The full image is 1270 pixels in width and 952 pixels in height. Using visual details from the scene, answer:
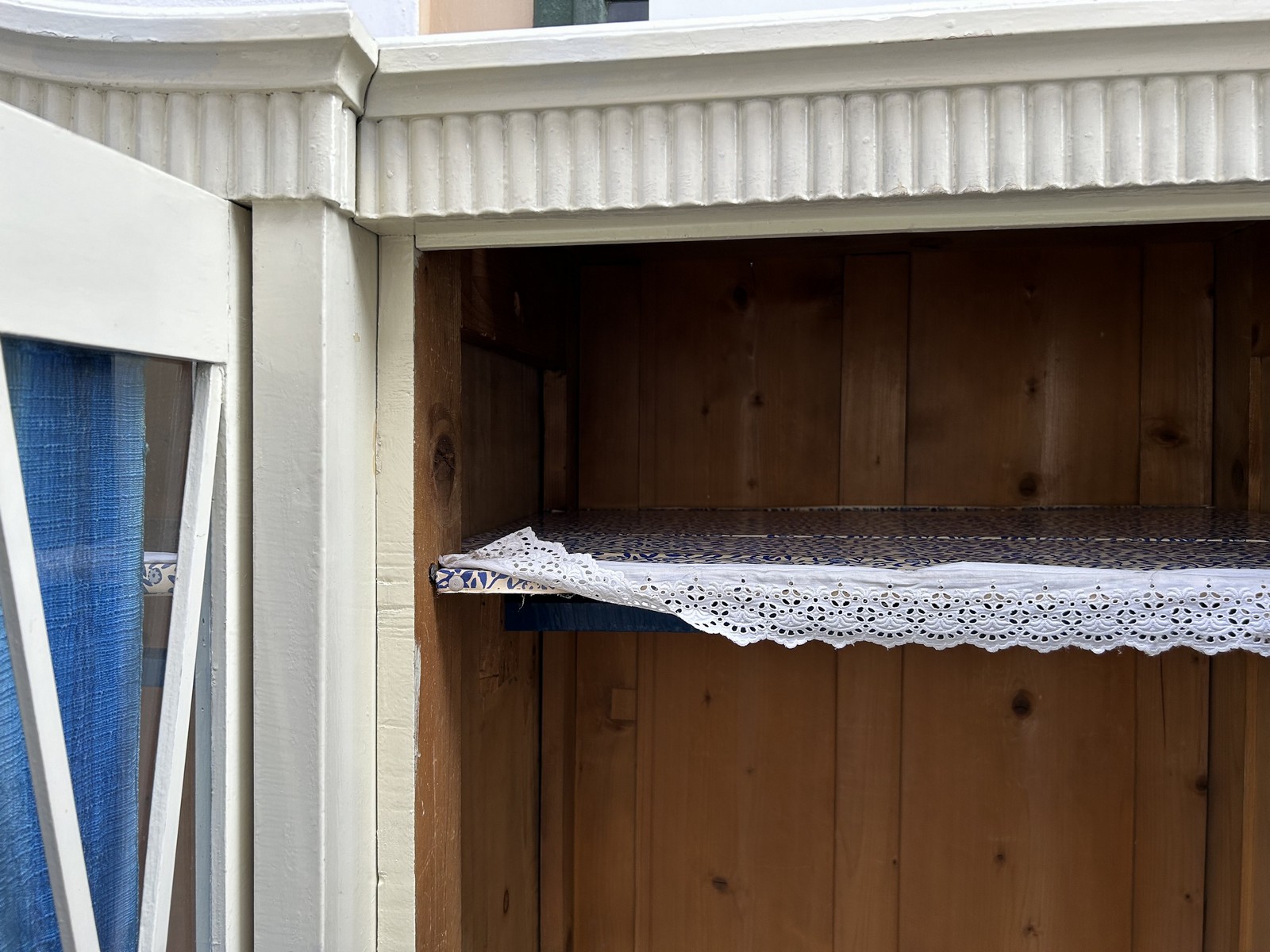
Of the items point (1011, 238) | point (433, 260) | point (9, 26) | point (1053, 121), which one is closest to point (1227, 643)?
point (1053, 121)

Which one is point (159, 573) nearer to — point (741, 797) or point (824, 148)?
point (824, 148)

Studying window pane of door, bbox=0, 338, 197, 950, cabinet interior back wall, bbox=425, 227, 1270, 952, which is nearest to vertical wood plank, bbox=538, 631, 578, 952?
cabinet interior back wall, bbox=425, 227, 1270, 952

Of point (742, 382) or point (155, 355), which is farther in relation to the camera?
point (742, 382)

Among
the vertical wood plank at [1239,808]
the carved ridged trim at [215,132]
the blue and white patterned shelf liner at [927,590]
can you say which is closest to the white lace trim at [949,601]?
the blue and white patterned shelf liner at [927,590]

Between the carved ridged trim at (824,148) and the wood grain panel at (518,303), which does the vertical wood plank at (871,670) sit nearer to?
the wood grain panel at (518,303)

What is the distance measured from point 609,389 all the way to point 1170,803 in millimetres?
840

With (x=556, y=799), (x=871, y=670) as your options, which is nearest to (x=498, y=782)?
(x=556, y=799)

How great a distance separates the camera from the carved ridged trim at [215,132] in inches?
18.8

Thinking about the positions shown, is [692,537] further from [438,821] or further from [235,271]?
[235,271]

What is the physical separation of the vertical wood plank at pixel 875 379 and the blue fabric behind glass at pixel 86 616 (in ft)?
2.57

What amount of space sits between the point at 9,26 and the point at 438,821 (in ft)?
1.87

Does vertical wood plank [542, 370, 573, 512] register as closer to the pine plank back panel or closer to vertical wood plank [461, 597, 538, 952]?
the pine plank back panel

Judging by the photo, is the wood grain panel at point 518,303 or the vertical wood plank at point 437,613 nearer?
the vertical wood plank at point 437,613

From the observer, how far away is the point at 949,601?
570 mm
